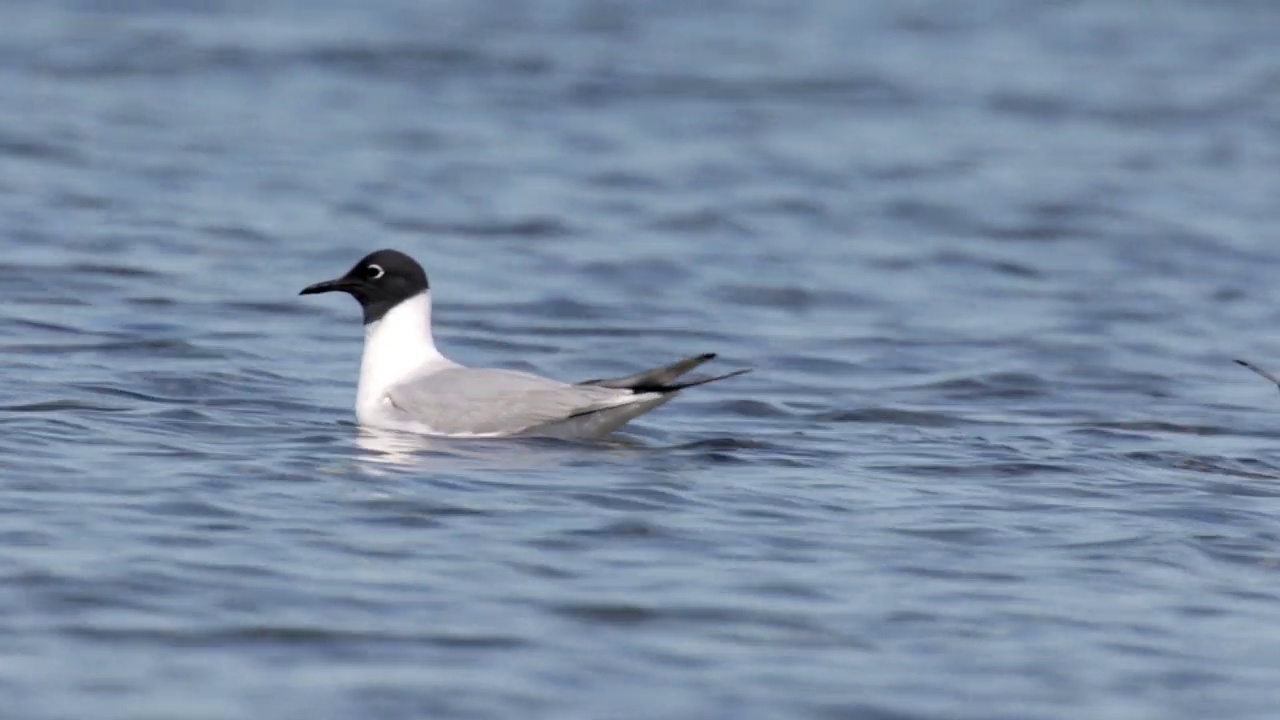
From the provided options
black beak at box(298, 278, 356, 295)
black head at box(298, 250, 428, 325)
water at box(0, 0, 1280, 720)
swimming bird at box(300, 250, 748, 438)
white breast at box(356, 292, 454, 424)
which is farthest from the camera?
black head at box(298, 250, 428, 325)

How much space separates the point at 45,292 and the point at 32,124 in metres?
7.47

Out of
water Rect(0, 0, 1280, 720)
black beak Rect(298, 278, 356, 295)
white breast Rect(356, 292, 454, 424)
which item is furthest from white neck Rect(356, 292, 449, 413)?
water Rect(0, 0, 1280, 720)

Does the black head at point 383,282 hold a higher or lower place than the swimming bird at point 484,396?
higher

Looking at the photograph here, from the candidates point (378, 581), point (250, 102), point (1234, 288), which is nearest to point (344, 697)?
point (378, 581)

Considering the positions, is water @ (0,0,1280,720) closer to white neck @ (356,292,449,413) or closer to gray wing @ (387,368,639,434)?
gray wing @ (387,368,639,434)

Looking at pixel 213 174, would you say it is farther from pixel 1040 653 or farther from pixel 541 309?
→ pixel 1040 653

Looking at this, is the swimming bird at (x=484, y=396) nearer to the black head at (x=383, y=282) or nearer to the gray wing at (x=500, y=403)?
the gray wing at (x=500, y=403)

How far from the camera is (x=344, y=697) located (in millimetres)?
6801

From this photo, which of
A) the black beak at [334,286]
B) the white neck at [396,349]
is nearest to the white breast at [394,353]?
the white neck at [396,349]

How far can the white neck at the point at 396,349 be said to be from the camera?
1118 cm

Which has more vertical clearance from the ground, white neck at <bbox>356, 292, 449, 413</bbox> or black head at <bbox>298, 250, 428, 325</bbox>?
black head at <bbox>298, 250, 428, 325</bbox>

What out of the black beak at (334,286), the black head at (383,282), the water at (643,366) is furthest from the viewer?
the black head at (383,282)

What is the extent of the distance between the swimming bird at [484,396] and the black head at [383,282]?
0.34 feet

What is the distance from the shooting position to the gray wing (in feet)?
35.0
